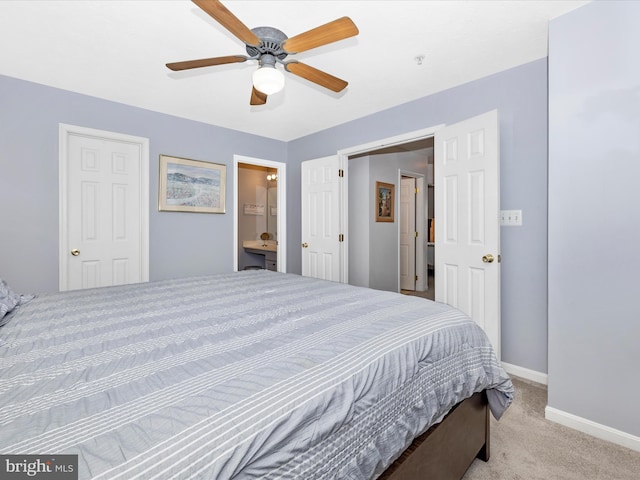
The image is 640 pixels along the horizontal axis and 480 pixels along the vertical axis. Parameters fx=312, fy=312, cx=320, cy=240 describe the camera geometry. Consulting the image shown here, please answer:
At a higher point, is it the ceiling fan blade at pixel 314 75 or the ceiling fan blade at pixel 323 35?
the ceiling fan blade at pixel 314 75

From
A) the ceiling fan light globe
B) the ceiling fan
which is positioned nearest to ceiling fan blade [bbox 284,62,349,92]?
the ceiling fan

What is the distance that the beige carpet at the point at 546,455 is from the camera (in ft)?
5.12

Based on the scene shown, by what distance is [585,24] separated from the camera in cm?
188

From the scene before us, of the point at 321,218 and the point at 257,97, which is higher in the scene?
the point at 257,97

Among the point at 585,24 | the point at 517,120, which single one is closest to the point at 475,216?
the point at 517,120

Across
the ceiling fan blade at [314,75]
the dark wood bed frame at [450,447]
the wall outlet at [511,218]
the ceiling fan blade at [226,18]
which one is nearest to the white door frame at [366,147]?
the wall outlet at [511,218]

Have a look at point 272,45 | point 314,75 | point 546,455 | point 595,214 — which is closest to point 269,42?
point 272,45

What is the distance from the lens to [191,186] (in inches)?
148

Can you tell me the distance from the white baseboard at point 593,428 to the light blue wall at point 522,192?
1.80 feet

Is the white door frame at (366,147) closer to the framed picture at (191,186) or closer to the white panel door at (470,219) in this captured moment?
the white panel door at (470,219)

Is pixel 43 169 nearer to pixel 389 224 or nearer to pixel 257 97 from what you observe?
pixel 257 97

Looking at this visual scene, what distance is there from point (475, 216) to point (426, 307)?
1390 mm

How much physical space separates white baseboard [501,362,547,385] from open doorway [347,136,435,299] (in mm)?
2262

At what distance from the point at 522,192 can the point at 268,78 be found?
219 centimetres
